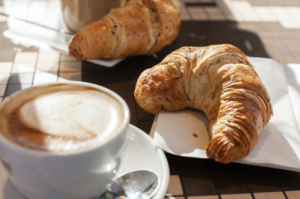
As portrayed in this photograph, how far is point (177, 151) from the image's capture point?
62 centimetres

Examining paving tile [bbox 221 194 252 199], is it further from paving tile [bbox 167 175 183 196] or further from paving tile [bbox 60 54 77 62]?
paving tile [bbox 60 54 77 62]

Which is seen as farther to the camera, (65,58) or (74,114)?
(65,58)

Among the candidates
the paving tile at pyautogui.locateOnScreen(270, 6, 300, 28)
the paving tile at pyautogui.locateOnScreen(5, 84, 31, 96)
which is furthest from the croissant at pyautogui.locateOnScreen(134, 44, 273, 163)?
the paving tile at pyautogui.locateOnScreen(270, 6, 300, 28)

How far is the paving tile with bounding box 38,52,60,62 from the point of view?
1006 mm

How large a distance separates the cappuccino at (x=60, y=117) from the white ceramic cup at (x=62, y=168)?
0.04 feet

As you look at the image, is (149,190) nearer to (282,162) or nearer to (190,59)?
(282,162)

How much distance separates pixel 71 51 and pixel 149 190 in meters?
0.63

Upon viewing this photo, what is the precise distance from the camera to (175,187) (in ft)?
1.89

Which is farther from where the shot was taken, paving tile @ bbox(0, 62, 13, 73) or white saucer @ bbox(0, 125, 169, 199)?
paving tile @ bbox(0, 62, 13, 73)

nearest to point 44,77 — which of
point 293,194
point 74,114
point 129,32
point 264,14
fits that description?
point 129,32

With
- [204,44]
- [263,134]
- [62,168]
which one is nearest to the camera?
[62,168]

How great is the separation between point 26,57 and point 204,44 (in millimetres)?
674

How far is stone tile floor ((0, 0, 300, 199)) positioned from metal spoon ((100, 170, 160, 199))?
9 cm

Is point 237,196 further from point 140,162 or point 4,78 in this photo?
point 4,78
